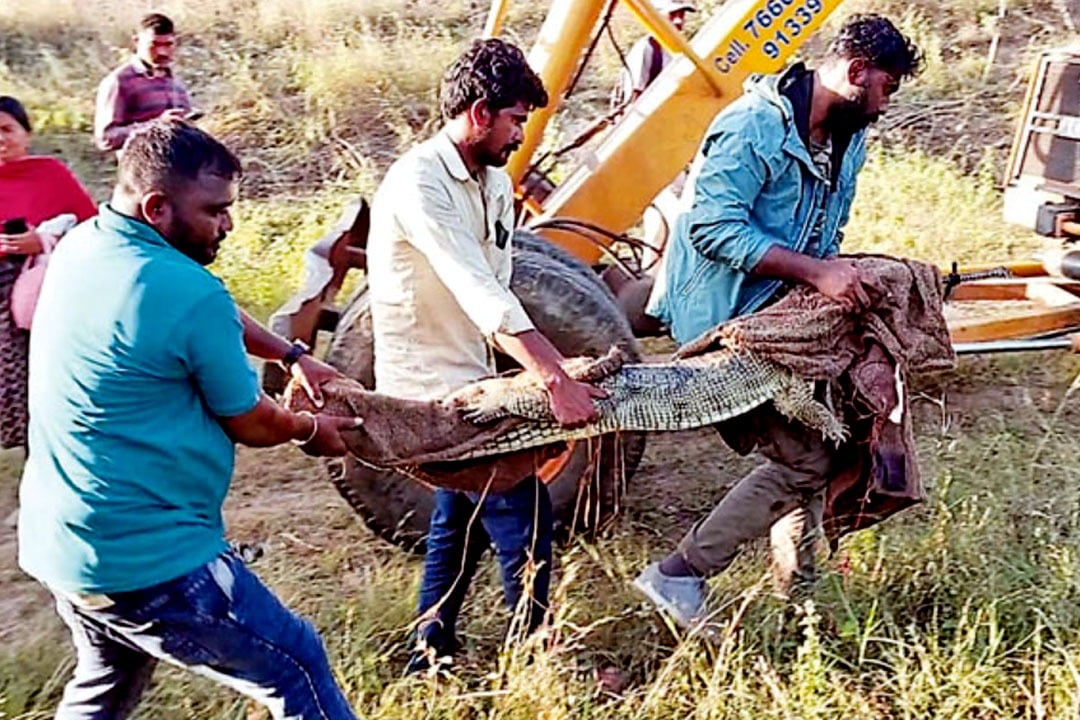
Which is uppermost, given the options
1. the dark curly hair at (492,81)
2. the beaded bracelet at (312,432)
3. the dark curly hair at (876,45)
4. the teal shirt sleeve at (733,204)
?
the dark curly hair at (876,45)

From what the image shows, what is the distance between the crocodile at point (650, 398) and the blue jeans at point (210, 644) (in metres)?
0.71

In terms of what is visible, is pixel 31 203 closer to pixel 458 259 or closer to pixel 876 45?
pixel 458 259

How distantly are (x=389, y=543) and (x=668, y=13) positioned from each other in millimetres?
3365

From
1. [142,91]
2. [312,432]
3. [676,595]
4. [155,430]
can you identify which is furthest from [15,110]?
[676,595]

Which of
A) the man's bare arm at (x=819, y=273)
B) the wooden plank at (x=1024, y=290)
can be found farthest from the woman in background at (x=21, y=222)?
the wooden plank at (x=1024, y=290)

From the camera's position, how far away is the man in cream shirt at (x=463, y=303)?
3.20 metres

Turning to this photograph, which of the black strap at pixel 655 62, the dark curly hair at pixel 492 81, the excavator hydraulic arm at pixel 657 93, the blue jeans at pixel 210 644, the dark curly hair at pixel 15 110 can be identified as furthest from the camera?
the black strap at pixel 655 62

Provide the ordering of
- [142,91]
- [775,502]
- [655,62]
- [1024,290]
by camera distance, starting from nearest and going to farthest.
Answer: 1. [775,502]
2. [1024,290]
3. [142,91]
4. [655,62]

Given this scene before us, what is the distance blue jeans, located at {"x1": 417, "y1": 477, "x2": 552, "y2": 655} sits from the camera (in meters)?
3.58

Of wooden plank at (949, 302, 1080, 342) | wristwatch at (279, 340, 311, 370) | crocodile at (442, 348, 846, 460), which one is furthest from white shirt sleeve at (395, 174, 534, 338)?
wooden plank at (949, 302, 1080, 342)

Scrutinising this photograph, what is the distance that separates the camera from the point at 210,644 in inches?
108

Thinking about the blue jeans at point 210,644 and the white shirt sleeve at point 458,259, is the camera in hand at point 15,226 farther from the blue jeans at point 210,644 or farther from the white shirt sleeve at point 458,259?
the blue jeans at point 210,644

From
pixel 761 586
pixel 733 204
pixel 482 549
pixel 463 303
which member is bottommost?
pixel 482 549

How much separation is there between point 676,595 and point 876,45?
4.98ft
